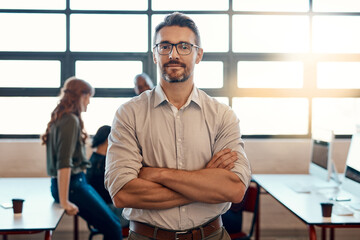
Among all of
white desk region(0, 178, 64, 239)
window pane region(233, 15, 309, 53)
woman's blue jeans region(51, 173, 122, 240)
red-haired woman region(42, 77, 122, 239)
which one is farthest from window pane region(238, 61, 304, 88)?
white desk region(0, 178, 64, 239)

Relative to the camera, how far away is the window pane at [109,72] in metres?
4.37

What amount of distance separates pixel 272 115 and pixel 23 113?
2629 millimetres

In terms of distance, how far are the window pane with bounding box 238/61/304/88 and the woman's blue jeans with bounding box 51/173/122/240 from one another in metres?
2.15

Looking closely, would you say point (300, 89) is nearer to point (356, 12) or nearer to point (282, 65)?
point (282, 65)

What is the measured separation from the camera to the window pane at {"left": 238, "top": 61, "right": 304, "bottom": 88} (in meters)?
4.47

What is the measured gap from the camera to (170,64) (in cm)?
165

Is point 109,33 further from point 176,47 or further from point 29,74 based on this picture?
point 176,47

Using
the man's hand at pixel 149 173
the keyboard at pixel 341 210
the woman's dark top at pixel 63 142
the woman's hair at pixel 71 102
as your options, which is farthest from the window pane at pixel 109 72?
the man's hand at pixel 149 173

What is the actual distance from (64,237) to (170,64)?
309 centimetres

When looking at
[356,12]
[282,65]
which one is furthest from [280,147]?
[356,12]

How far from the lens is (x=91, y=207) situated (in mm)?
2951

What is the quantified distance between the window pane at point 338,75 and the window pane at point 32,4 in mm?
2824

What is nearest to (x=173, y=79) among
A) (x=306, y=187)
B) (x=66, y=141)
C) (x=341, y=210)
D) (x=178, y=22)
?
(x=178, y=22)

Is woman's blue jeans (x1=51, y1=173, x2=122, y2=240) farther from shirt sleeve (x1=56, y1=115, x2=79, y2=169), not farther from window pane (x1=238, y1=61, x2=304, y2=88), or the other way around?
window pane (x1=238, y1=61, x2=304, y2=88)
